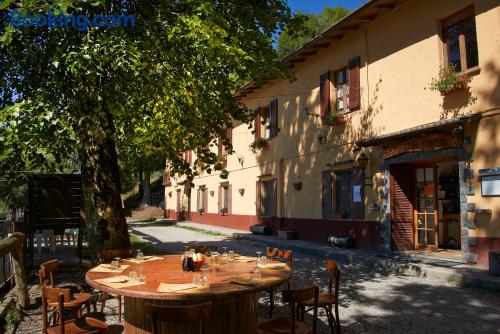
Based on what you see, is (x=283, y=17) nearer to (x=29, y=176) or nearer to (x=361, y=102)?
(x=361, y=102)

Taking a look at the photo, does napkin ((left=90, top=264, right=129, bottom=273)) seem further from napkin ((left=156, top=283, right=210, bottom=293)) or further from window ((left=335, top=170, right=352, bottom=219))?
window ((left=335, top=170, right=352, bottom=219))

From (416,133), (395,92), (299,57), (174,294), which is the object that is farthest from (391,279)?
(299,57)

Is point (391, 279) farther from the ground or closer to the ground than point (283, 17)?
closer to the ground

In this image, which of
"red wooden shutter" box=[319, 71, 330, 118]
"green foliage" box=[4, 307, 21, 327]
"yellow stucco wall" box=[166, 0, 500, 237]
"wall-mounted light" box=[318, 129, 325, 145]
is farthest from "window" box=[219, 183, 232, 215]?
"green foliage" box=[4, 307, 21, 327]

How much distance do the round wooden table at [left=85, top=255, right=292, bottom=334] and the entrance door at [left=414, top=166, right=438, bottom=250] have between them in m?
7.21

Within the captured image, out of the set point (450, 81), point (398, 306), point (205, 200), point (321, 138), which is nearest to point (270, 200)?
point (321, 138)

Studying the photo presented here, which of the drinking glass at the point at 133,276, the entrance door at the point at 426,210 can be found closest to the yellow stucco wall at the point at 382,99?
the entrance door at the point at 426,210

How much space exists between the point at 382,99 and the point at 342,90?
2130 mm

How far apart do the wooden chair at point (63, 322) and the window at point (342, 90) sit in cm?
1000

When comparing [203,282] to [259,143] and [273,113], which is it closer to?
[273,113]

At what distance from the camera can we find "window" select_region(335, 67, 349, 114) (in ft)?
42.9

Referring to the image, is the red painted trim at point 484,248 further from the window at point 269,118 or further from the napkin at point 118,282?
the window at point 269,118

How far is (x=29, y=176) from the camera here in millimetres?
8867

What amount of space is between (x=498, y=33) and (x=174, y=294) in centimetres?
795
